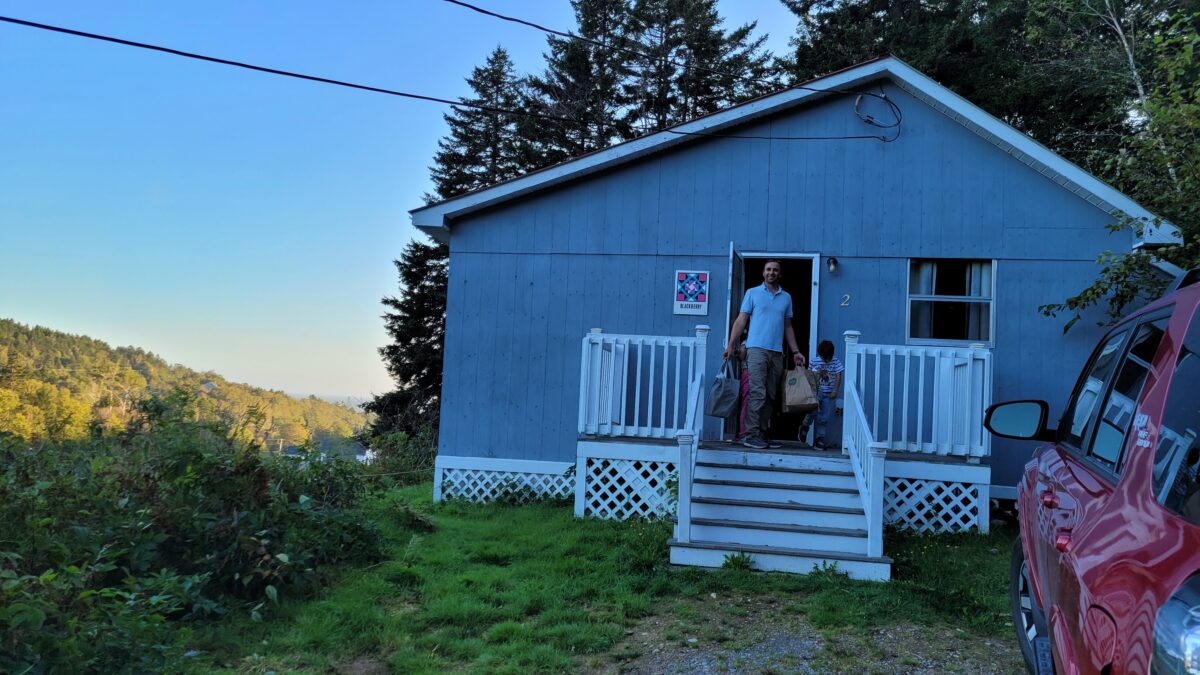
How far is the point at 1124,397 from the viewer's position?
6.73ft

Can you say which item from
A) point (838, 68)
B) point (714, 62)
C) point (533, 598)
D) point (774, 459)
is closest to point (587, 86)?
point (714, 62)

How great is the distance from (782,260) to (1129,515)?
678 cm

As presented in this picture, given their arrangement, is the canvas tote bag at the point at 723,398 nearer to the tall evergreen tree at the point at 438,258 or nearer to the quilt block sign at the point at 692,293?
the quilt block sign at the point at 692,293

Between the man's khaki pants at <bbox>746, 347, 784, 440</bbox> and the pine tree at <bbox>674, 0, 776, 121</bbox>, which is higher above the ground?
the pine tree at <bbox>674, 0, 776, 121</bbox>

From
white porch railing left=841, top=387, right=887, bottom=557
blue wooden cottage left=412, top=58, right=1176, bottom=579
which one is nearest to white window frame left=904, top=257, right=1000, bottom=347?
blue wooden cottage left=412, top=58, right=1176, bottom=579

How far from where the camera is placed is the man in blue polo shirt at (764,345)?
6508mm

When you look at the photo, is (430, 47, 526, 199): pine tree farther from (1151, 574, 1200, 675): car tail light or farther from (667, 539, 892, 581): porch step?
(1151, 574, 1200, 675): car tail light

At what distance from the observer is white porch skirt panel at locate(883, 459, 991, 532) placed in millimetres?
6496

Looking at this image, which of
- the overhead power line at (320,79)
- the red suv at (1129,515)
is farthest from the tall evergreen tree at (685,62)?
the red suv at (1129,515)

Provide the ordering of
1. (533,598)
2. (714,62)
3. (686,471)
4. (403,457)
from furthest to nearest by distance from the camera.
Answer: (714,62) → (403,457) → (686,471) → (533,598)

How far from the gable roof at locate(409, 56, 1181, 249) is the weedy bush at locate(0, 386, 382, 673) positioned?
367 cm

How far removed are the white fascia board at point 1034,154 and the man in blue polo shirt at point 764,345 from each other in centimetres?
284

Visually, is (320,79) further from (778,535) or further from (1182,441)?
(1182,441)

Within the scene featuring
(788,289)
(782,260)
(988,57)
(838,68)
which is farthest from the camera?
(838,68)
